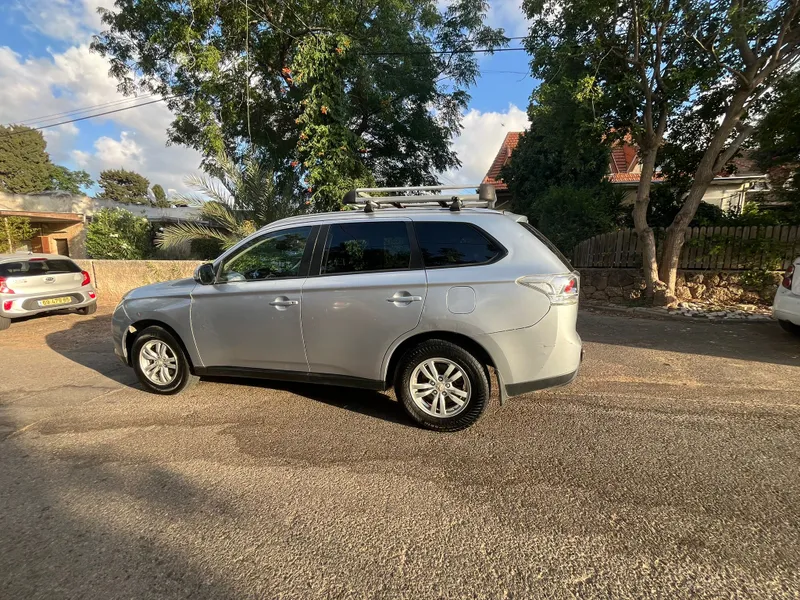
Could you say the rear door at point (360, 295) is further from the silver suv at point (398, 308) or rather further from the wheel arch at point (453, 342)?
the wheel arch at point (453, 342)

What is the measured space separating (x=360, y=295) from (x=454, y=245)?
2.86 ft

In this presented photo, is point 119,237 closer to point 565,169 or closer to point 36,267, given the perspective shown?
point 36,267

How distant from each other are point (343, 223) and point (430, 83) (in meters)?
11.2

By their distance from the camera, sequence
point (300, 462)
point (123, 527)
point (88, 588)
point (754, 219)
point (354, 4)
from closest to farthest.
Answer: point (88, 588)
point (123, 527)
point (300, 462)
point (754, 219)
point (354, 4)

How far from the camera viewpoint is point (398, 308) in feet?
11.2

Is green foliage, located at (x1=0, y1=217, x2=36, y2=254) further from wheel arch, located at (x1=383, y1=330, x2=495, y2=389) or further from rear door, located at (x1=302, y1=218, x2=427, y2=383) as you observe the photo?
wheel arch, located at (x1=383, y1=330, x2=495, y2=389)

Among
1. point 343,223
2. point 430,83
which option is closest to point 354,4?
point 430,83

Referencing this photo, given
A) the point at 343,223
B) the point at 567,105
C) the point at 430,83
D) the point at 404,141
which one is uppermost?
the point at 430,83

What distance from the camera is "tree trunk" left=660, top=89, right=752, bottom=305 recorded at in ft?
25.0

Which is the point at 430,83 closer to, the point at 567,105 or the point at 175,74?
the point at 567,105

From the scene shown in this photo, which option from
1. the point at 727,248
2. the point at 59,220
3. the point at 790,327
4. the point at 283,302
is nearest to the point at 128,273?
the point at 283,302

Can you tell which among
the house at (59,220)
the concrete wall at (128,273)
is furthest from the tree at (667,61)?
the house at (59,220)

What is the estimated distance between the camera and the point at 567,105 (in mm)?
7922

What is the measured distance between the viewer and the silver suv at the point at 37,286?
767 cm
